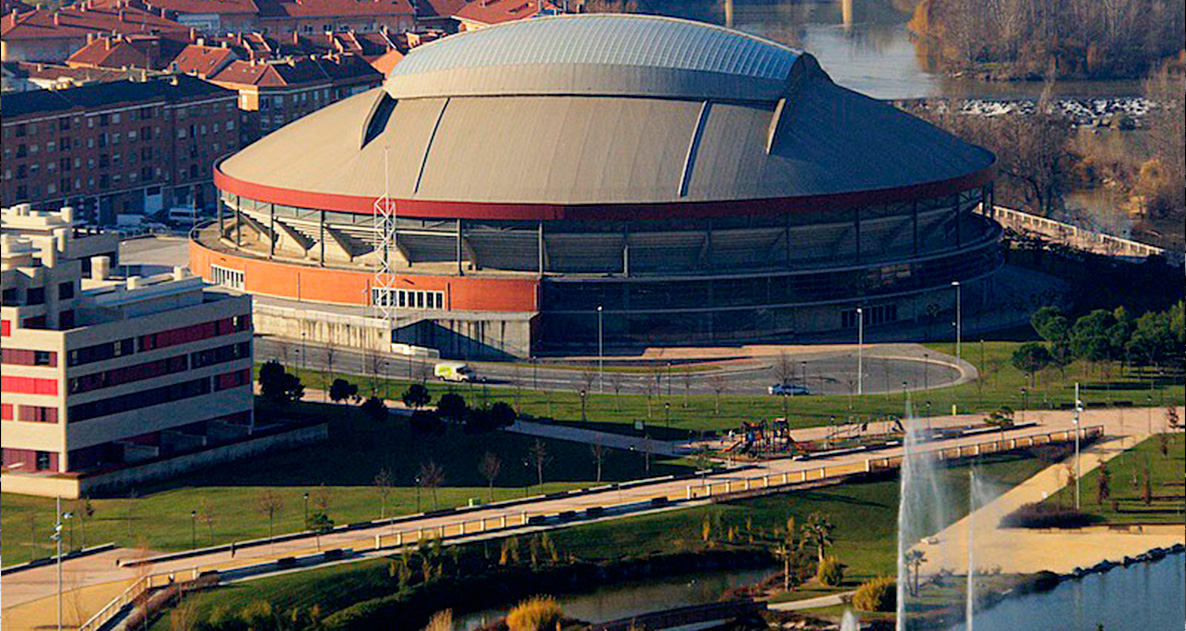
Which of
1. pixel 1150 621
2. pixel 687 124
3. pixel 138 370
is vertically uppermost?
pixel 687 124

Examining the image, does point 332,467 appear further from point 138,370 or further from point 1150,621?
point 1150,621

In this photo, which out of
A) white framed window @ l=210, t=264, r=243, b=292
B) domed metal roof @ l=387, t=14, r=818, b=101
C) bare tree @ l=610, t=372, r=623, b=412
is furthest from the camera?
white framed window @ l=210, t=264, r=243, b=292

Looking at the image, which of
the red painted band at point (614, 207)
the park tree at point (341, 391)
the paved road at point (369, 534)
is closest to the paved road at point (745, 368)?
the red painted band at point (614, 207)

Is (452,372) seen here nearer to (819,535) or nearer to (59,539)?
(819,535)

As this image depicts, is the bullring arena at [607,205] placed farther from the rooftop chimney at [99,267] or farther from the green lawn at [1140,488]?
the green lawn at [1140,488]

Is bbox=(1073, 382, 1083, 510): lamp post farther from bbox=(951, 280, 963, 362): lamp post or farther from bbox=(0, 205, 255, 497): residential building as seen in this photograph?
bbox=(0, 205, 255, 497): residential building

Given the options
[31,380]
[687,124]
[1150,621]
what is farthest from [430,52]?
[1150,621]

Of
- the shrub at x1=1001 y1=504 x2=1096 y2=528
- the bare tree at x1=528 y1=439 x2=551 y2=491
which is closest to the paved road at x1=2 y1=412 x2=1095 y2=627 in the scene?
the bare tree at x1=528 y1=439 x2=551 y2=491
